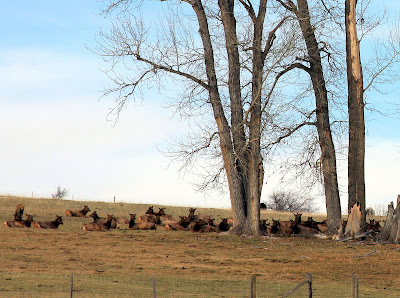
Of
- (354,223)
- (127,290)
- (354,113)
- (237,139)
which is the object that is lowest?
(127,290)

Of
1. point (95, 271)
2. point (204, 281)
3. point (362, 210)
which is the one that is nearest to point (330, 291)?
point (204, 281)

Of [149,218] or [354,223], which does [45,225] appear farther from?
[354,223]

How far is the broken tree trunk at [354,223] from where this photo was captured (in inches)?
1089

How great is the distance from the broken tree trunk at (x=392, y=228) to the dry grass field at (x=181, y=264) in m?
0.84

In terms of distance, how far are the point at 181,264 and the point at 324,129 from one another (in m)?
11.8

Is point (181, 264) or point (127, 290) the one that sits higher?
point (181, 264)

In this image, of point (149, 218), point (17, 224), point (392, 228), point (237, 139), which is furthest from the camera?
point (149, 218)

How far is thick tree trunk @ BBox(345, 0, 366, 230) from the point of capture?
1119 inches

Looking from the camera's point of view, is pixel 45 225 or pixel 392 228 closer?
pixel 392 228

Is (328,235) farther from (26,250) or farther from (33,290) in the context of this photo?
(33,290)

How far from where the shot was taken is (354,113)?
2873 centimetres

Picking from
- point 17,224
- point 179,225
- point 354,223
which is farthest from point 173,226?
point 354,223

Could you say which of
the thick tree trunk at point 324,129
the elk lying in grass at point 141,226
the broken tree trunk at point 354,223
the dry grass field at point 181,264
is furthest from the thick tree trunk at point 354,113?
the elk lying in grass at point 141,226

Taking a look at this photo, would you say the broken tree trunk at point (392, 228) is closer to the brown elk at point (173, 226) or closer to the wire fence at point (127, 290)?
the brown elk at point (173, 226)
